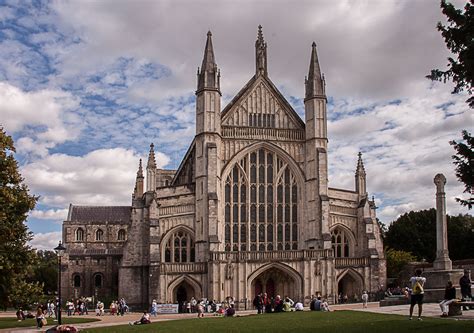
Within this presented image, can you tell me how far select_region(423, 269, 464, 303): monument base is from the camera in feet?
105

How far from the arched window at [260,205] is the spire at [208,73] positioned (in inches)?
287

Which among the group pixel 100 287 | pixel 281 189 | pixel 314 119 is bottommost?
pixel 100 287

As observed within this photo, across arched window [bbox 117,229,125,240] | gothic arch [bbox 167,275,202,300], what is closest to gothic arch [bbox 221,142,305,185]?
gothic arch [bbox 167,275,202,300]

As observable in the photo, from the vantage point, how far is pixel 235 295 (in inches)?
2040

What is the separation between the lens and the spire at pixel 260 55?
198ft

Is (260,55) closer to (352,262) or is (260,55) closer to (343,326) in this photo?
(352,262)

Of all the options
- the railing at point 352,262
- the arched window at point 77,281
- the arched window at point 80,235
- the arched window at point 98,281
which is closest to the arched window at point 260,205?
the railing at point 352,262

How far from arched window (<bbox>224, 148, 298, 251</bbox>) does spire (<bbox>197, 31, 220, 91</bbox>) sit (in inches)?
287

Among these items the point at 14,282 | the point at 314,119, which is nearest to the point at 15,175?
the point at 14,282

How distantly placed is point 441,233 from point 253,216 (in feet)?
82.5

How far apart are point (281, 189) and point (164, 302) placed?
14828 mm

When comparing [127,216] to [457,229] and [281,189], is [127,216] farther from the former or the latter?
[457,229]

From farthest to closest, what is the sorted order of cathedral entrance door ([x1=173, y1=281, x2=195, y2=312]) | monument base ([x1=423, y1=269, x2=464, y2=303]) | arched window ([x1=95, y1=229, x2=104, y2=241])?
arched window ([x1=95, y1=229, x2=104, y2=241]) → cathedral entrance door ([x1=173, y1=281, x2=195, y2=312]) → monument base ([x1=423, y1=269, x2=464, y2=303])

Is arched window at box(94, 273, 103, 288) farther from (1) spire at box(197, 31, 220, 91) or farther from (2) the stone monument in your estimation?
(2) the stone monument
